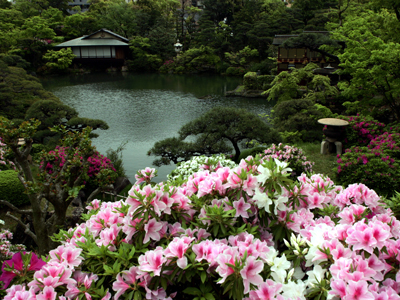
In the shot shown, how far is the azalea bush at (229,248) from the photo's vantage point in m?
1.53

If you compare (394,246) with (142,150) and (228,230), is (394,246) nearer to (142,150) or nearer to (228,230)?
(228,230)

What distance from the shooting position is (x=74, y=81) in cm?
2405

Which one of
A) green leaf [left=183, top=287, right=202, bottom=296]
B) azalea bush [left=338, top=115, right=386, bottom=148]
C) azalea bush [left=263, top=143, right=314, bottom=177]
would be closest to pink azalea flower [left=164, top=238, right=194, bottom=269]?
green leaf [left=183, top=287, right=202, bottom=296]

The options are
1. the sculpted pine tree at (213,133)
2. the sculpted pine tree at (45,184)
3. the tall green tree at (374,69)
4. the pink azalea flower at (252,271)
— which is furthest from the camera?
the tall green tree at (374,69)

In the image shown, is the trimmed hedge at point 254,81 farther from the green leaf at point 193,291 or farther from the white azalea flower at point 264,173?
A: the green leaf at point 193,291

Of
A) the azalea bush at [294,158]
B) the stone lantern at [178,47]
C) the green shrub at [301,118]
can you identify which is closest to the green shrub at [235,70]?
the stone lantern at [178,47]

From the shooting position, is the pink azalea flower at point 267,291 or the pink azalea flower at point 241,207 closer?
the pink azalea flower at point 267,291

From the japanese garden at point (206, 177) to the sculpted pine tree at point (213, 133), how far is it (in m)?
0.04

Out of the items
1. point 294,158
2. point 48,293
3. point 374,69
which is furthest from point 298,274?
point 374,69

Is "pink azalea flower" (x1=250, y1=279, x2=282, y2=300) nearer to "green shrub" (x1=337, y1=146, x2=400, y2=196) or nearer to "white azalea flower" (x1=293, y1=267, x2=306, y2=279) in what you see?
"white azalea flower" (x1=293, y1=267, x2=306, y2=279)

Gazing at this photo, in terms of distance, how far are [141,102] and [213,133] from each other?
10.4 m

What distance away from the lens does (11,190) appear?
6.30m

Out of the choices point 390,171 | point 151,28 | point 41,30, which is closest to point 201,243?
point 390,171

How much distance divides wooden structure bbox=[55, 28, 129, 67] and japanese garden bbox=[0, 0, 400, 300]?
5.77ft
